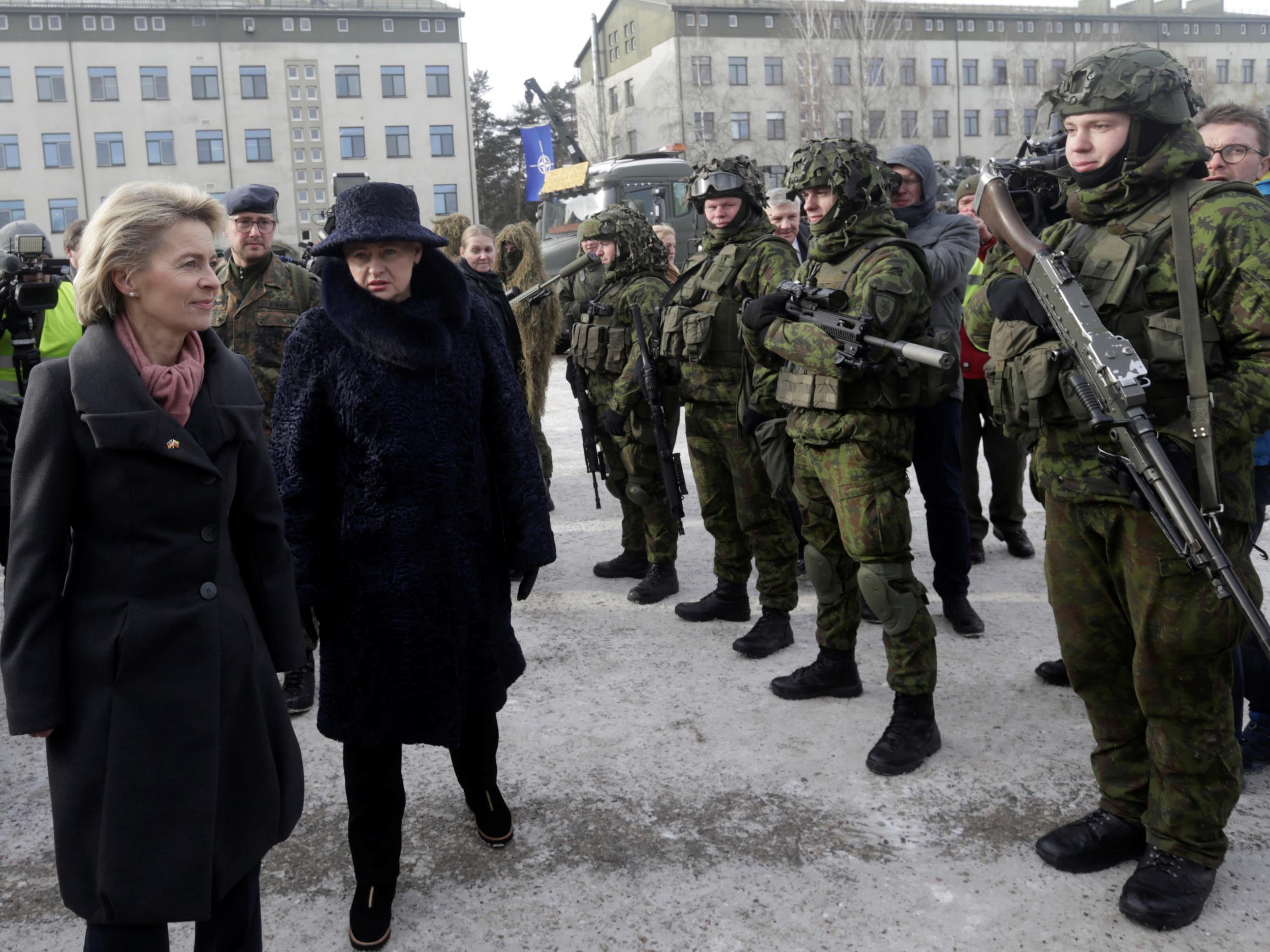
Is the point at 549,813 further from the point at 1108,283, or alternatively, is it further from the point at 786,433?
the point at 1108,283

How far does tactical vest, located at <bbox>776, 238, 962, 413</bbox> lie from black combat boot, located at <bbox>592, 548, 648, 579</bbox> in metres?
2.41

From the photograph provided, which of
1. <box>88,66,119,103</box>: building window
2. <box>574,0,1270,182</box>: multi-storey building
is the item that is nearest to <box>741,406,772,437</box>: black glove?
<box>574,0,1270,182</box>: multi-storey building

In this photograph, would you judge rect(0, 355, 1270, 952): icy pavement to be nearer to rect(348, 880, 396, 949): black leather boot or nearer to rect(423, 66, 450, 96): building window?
rect(348, 880, 396, 949): black leather boot

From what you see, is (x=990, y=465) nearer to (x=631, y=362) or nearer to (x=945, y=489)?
(x=945, y=489)

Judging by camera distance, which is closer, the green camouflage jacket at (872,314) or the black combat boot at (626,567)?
the green camouflage jacket at (872,314)

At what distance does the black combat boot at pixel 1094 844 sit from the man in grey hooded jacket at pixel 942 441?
74.5 inches

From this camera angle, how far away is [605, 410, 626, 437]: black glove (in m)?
5.43

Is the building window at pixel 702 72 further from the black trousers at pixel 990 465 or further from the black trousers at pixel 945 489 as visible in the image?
the black trousers at pixel 945 489

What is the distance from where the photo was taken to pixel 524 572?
291 cm

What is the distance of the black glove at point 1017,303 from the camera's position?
2.76 meters

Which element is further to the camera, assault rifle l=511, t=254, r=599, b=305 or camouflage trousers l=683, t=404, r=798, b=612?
assault rifle l=511, t=254, r=599, b=305

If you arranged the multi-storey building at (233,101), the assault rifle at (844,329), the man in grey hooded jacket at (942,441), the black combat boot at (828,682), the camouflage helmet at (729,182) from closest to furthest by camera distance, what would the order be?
1. the assault rifle at (844,329)
2. the black combat boot at (828,682)
3. the camouflage helmet at (729,182)
4. the man in grey hooded jacket at (942,441)
5. the multi-storey building at (233,101)

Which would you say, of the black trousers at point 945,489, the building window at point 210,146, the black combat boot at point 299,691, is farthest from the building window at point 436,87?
the black combat boot at point 299,691

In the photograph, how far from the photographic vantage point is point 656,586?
5547mm
